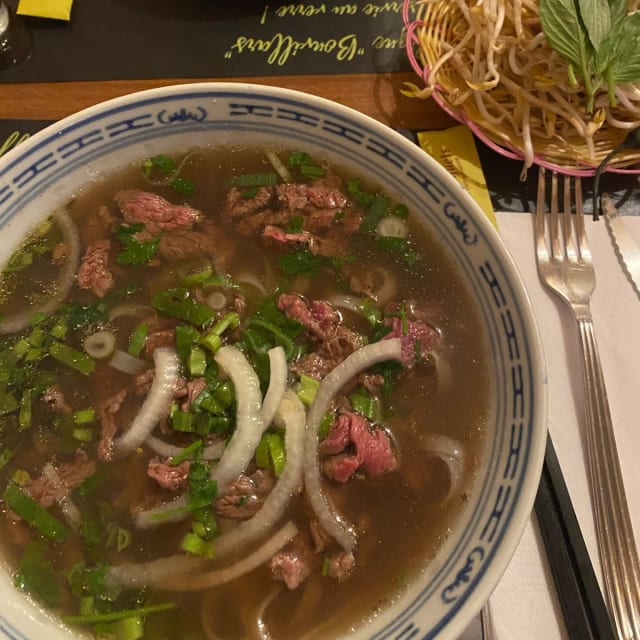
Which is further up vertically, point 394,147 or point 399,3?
point 399,3

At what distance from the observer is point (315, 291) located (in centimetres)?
182

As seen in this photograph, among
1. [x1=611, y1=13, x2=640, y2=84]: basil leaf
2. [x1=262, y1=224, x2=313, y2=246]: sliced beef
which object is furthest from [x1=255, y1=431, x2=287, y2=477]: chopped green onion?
[x1=611, y1=13, x2=640, y2=84]: basil leaf

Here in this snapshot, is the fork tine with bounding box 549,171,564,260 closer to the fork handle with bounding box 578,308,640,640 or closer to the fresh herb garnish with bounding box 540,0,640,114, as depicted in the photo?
the fork handle with bounding box 578,308,640,640

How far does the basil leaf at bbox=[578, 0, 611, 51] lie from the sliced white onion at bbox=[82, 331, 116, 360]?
6.77ft

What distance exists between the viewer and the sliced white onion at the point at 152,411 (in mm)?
1613

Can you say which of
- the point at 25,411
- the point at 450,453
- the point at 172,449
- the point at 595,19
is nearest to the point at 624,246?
the point at 595,19

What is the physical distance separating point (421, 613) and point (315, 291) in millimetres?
986

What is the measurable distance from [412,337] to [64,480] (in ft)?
3.66

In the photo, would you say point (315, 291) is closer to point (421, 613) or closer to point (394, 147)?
point (394, 147)

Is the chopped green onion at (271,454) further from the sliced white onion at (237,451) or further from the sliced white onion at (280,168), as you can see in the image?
the sliced white onion at (280,168)

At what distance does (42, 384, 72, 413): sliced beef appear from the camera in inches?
65.4

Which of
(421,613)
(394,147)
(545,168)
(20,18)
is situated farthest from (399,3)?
(421,613)

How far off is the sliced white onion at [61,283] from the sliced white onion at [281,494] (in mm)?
844

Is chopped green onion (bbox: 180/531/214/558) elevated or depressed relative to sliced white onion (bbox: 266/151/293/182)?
depressed
